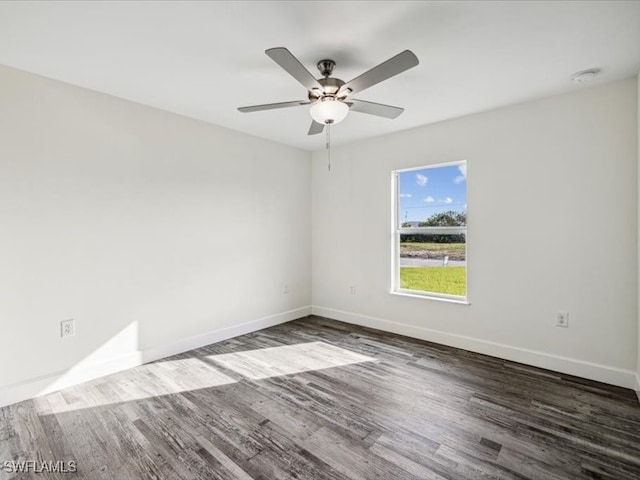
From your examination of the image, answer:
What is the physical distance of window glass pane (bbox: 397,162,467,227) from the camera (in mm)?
3473

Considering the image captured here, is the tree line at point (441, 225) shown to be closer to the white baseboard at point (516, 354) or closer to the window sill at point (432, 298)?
the window sill at point (432, 298)

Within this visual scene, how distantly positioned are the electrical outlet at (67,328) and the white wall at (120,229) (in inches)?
1.9

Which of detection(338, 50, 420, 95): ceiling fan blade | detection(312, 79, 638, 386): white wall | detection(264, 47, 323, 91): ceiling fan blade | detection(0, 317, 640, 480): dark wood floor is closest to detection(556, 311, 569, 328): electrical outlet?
detection(312, 79, 638, 386): white wall

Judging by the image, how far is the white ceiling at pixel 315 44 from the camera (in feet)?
5.66

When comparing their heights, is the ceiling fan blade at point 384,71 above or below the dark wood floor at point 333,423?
above

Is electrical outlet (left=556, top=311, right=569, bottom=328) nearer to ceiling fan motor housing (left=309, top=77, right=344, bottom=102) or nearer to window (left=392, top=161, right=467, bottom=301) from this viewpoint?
window (left=392, top=161, right=467, bottom=301)

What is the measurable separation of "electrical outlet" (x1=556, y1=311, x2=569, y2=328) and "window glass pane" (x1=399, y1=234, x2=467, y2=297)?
32.6 inches

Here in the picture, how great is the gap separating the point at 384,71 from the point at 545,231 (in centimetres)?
216

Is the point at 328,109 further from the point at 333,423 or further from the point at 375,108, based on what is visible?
the point at 333,423

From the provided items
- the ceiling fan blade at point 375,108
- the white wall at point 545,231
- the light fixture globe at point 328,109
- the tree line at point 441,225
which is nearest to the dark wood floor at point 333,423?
the white wall at point 545,231

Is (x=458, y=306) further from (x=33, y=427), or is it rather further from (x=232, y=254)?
(x=33, y=427)

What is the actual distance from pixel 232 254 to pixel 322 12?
2.71 m

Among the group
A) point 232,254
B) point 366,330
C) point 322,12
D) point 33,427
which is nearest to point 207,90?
point 322,12

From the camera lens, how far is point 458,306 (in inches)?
133
